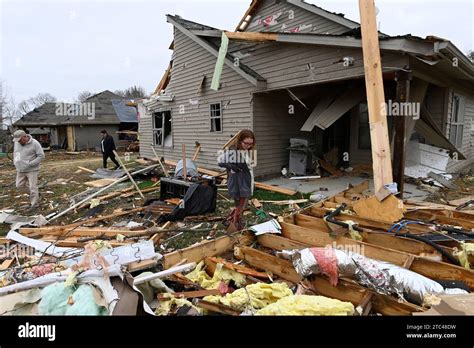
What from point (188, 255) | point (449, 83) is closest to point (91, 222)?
point (188, 255)

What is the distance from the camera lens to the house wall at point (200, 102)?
33.6ft

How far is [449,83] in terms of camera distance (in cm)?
870

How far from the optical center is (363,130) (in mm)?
10164

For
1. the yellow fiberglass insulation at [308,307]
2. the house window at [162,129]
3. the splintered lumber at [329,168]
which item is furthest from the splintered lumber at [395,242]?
the house window at [162,129]

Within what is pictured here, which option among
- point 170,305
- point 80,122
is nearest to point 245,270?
point 170,305

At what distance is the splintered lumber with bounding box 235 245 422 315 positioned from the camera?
7.89 ft

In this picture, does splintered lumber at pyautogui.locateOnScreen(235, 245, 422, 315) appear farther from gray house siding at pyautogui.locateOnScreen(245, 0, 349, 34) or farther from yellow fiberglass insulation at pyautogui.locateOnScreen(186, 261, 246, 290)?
gray house siding at pyautogui.locateOnScreen(245, 0, 349, 34)

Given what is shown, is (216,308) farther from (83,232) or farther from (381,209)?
(83,232)

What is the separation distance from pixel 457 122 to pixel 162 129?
12.4 metres

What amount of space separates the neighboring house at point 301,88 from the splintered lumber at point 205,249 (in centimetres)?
498

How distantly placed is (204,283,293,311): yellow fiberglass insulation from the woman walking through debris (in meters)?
2.49

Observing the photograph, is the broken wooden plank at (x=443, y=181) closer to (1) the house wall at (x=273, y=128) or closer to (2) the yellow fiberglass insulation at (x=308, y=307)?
(1) the house wall at (x=273, y=128)

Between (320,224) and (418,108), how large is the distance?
5484 millimetres
